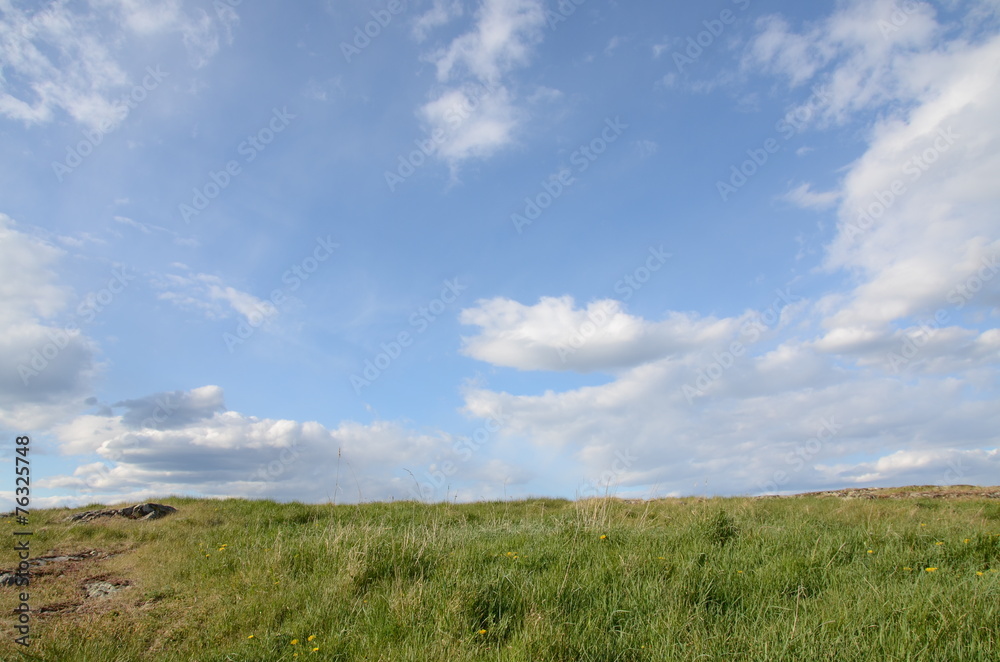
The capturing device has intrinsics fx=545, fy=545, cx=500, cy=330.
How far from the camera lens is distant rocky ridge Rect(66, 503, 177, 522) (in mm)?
14039

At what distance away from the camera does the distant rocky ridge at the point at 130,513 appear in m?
14.0

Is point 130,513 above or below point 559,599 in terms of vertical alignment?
below

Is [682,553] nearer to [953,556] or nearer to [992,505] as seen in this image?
[953,556]

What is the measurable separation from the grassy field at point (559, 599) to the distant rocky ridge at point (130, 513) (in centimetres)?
558

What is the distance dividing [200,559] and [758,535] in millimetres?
8607

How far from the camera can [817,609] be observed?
495 centimetres

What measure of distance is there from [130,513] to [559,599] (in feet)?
45.0

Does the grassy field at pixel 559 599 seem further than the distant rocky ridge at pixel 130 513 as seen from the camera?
No

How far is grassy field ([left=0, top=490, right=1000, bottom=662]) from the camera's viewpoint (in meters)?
4.51

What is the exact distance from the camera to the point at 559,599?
5.45 meters

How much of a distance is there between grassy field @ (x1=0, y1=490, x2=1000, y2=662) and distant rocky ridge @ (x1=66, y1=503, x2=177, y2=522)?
5580mm

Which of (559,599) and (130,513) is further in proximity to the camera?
(130,513)

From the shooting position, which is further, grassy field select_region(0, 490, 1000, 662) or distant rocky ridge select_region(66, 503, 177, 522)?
distant rocky ridge select_region(66, 503, 177, 522)

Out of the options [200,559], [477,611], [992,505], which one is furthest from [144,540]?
[992,505]
